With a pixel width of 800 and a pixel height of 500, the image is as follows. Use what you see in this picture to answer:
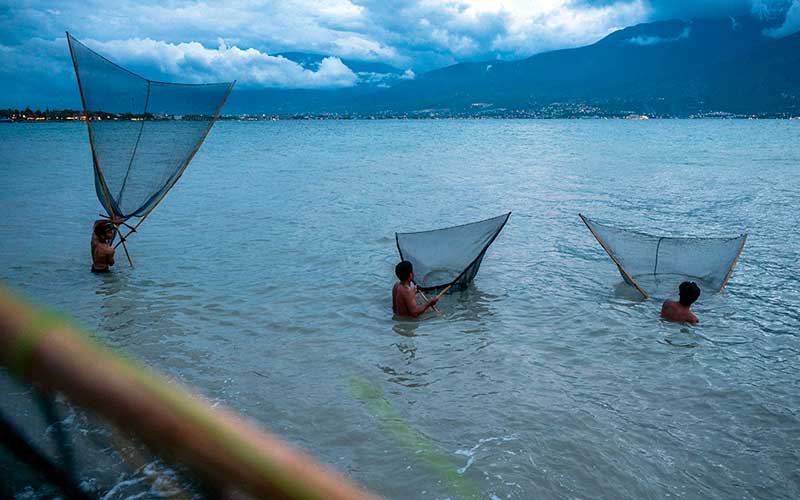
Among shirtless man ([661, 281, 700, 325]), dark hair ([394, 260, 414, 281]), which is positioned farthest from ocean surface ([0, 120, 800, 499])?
Result: dark hair ([394, 260, 414, 281])

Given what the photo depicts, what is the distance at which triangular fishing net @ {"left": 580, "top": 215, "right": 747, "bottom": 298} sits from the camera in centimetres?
895

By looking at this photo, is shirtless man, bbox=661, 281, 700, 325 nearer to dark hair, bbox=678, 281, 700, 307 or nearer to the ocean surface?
dark hair, bbox=678, 281, 700, 307

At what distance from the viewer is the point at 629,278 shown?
864cm

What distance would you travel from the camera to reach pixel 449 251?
864 cm

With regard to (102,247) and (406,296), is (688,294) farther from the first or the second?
(102,247)

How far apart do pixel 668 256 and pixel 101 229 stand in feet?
32.0

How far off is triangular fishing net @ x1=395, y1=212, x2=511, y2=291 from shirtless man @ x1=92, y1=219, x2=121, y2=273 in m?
5.13

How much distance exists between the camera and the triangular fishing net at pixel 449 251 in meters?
8.34

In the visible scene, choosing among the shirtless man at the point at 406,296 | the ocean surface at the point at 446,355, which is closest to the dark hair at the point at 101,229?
the ocean surface at the point at 446,355

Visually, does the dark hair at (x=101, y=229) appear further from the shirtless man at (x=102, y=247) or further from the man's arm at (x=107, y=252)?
the man's arm at (x=107, y=252)

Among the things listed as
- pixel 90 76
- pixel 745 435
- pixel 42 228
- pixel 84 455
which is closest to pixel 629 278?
pixel 745 435

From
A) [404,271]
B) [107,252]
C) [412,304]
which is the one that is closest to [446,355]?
[412,304]

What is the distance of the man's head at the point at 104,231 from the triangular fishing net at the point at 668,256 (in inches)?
328

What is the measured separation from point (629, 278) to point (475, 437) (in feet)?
16.3
